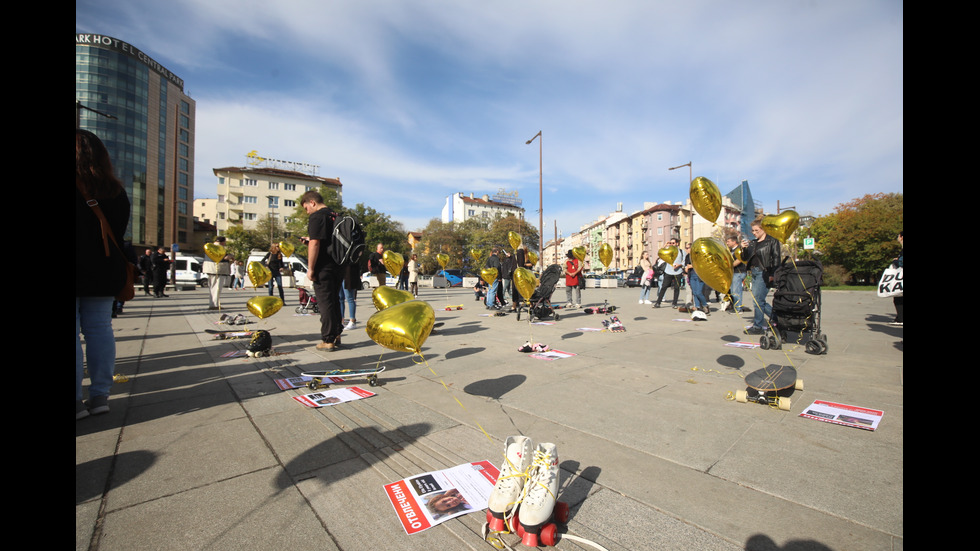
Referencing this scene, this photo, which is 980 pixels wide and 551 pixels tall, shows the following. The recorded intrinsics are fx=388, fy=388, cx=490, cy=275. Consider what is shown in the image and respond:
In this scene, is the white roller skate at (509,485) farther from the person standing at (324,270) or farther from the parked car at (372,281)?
the parked car at (372,281)

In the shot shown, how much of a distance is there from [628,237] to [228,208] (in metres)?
71.6

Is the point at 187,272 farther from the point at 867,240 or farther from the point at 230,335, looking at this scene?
the point at 867,240

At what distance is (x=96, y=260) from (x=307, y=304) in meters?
7.87

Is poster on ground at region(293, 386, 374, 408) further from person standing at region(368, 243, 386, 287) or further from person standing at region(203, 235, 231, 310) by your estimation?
person standing at region(203, 235, 231, 310)

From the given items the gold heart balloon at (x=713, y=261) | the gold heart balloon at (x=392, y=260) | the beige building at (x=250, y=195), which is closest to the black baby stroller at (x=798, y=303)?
the gold heart balloon at (x=713, y=261)

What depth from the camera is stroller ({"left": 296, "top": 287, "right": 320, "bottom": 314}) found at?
32.3 ft

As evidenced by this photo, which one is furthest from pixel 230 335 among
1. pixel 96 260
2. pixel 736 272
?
pixel 736 272

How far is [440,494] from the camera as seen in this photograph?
1.80 metres

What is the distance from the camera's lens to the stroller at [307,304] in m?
9.84

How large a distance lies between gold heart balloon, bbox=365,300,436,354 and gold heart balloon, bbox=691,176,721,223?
335cm

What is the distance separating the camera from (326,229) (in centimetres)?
494
